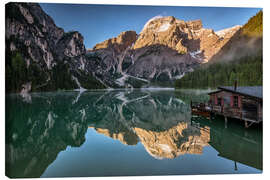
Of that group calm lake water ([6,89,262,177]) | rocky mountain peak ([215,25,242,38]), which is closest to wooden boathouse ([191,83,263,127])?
calm lake water ([6,89,262,177])

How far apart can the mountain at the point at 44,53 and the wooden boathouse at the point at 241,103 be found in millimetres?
10599

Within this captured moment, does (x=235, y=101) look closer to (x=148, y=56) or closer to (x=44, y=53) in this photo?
(x=44, y=53)

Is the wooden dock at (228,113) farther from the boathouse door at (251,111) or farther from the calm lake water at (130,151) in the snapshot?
the calm lake water at (130,151)

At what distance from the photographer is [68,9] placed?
8.16m

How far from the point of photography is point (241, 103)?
9477mm

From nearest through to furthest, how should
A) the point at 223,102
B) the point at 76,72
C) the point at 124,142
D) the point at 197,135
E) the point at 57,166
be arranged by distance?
the point at 57,166 → the point at 124,142 → the point at 197,135 → the point at 223,102 → the point at 76,72

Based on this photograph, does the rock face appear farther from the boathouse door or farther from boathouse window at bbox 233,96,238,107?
the boathouse door

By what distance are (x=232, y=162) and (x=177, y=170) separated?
1974 millimetres

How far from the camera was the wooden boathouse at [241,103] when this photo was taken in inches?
342

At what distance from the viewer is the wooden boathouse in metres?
8.68

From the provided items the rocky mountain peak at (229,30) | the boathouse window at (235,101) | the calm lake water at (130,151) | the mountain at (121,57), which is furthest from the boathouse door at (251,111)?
the mountain at (121,57)

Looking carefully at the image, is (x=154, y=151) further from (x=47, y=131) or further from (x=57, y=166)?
(x=47, y=131)
